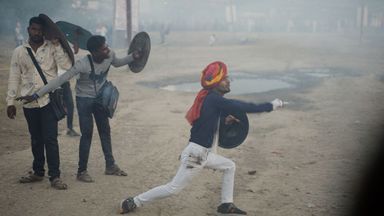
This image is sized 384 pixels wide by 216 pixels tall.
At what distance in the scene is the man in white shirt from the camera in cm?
565

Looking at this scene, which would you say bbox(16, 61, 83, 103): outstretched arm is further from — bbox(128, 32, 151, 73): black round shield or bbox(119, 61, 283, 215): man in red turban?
bbox(119, 61, 283, 215): man in red turban

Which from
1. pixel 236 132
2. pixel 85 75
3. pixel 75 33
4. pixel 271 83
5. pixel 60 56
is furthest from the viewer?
pixel 271 83

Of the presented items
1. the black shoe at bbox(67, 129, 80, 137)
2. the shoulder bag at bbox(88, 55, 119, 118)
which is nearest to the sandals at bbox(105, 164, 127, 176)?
the shoulder bag at bbox(88, 55, 119, 118)

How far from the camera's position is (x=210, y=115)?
477cm

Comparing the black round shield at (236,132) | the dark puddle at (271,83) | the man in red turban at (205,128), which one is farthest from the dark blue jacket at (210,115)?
the dark puddle at (271,83)

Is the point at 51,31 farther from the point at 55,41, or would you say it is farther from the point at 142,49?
the point at 142,49

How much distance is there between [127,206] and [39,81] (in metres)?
2.04

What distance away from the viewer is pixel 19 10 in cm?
3039

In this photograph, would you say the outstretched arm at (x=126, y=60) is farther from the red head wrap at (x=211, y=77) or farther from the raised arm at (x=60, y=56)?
the red head wrap at (x=211, y=77)

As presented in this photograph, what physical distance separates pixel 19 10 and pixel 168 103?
22.7 meters

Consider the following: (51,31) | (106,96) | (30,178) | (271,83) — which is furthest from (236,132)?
(271,83)

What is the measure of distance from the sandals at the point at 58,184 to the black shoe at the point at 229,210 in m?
→ 2.17

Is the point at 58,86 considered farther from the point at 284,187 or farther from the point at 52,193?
the point at 284,187

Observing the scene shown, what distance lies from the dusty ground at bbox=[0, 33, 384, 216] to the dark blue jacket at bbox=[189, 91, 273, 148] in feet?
3.27
